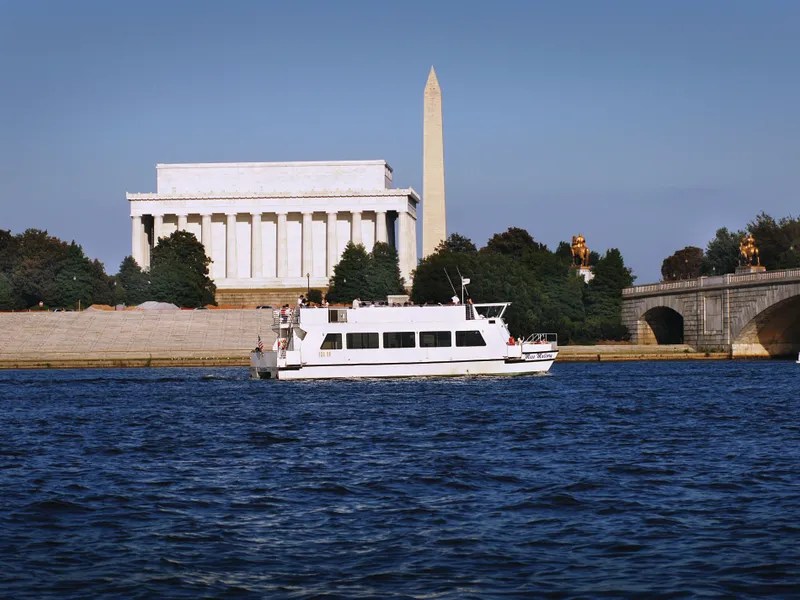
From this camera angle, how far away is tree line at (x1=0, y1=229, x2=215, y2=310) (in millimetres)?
139250

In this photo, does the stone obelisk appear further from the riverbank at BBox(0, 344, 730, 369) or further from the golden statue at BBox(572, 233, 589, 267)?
the riverbank at BBox(0, 344, 730, 369)

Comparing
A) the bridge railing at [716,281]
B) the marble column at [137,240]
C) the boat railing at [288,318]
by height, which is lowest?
the boat railing at [288,318]

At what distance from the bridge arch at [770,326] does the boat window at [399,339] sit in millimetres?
40168

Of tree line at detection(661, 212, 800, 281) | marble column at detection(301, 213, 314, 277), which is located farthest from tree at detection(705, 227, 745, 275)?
marble column at detection(301, 213, 314, 277)

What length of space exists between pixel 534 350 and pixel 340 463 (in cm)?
4000

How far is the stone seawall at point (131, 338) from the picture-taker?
330 feet

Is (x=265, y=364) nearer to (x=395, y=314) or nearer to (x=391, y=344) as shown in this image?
(x=391, y=344)

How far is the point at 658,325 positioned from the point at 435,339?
57360mm

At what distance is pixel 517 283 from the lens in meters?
113

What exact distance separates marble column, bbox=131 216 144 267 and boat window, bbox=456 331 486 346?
122 metres

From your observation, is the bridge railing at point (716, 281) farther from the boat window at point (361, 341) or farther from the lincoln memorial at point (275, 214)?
the lincoln memorial at point (275, 214)

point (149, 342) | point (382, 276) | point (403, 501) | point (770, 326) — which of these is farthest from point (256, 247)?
point (403, 501)

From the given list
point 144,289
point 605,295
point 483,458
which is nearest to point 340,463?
point 483,458

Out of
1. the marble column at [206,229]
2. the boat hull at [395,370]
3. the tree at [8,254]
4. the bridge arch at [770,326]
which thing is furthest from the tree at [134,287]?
the boat hull at [395,370]
